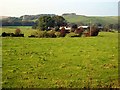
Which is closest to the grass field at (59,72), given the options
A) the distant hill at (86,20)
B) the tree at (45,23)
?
the tree at (45,23)

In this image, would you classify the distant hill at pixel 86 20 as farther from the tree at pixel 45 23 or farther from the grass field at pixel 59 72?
the grass field at pixel 59 72

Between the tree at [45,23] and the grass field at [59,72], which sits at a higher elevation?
the tree at [45,23]

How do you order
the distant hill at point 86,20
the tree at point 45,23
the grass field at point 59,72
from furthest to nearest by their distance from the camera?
the distant hill at point 86,20 → the tree at point 45,23 → the grass field at point 59,72

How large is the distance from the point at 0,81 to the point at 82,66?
6.35m

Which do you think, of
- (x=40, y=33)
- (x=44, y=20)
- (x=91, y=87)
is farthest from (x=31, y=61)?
(x=44, y=20)

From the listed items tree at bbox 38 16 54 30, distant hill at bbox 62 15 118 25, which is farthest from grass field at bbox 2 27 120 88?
distant hill at bbox 62 15 118 25

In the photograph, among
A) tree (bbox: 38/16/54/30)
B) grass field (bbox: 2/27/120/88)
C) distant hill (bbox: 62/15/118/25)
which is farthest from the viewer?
distant hill (bbox: 62/15/118/25)

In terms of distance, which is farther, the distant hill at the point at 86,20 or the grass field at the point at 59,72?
the distant hill at the point at 86,20

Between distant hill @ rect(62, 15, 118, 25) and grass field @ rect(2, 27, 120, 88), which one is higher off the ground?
distant hill @ rect(62, 15, 118, 25)

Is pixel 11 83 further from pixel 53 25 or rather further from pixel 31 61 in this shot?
pixel 53 25

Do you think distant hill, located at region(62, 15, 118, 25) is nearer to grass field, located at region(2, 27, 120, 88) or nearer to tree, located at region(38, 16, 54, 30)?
tree, located at region(38, 16, 54, 30)

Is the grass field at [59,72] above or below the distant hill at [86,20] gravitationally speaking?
below

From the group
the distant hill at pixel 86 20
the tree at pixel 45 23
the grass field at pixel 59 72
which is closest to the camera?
the grass field at pixel 59 72

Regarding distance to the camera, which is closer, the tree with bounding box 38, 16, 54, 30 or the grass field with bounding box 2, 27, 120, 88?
the grass field with bounding box 2, 27, 120, 88
